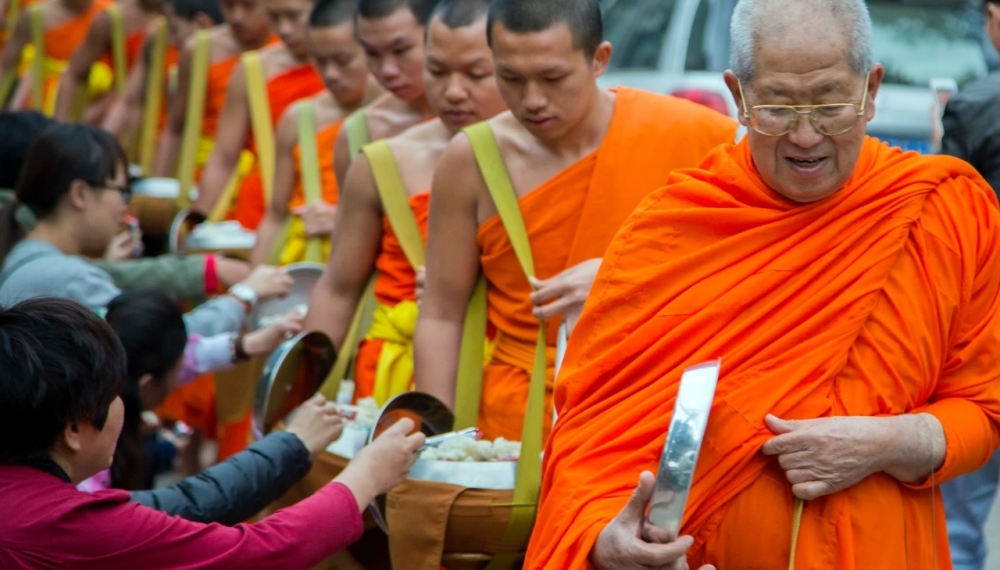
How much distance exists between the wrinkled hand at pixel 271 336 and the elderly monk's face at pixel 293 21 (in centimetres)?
280

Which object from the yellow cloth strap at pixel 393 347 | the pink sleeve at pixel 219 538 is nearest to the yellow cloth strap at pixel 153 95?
the yellow cloth strap at pixel 393 347

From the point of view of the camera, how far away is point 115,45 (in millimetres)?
9453

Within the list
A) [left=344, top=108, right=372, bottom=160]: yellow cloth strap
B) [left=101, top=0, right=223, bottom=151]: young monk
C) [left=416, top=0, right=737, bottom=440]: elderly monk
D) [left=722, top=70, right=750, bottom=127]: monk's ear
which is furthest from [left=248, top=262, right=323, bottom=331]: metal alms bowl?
[left=101, top=0, right=223, bottom=151]: young monk

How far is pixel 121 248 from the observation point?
557cm

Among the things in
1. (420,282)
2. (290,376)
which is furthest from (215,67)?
(290,376)

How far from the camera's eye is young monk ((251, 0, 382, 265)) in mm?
6004

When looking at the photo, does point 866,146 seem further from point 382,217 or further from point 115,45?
point 115,45

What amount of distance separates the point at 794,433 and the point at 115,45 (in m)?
7.53

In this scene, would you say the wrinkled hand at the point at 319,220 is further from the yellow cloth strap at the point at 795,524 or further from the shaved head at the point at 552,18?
the yellow cloth strap at the point at 795,524

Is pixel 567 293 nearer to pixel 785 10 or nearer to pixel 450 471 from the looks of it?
pixel 450 471

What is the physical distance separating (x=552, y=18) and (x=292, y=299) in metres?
1.74

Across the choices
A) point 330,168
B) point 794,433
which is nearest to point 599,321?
point 794,433

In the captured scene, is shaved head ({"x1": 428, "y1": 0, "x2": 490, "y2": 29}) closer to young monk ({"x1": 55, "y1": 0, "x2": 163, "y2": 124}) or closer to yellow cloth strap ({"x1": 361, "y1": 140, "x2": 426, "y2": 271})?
yellow cloth strap ({"x1": 361, "y1": 140, "x2": 426, "y2": 271})

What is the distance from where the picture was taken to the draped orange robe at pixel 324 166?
233 inches
